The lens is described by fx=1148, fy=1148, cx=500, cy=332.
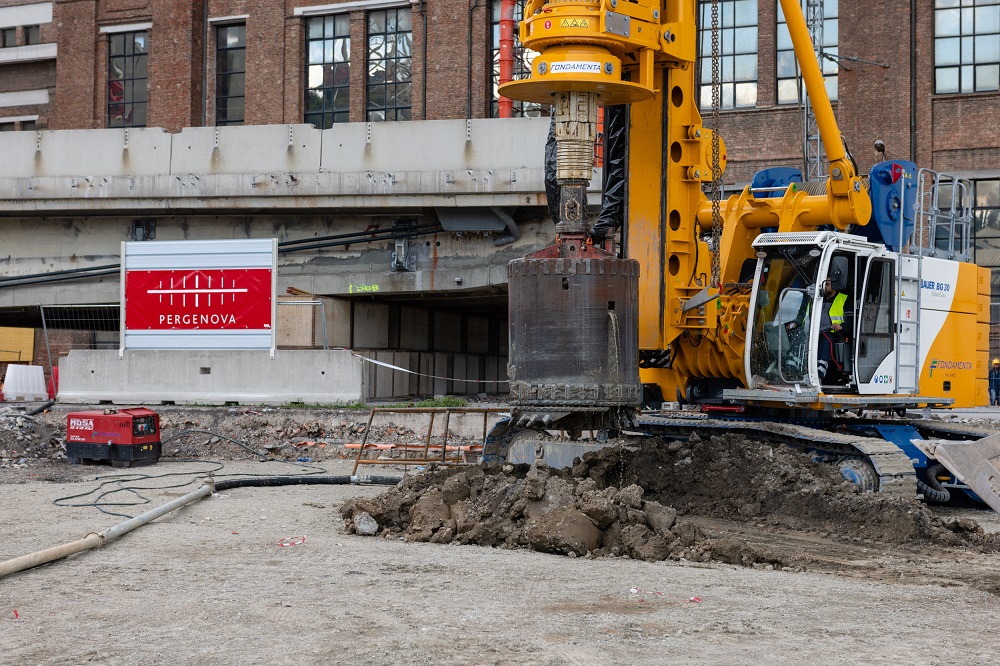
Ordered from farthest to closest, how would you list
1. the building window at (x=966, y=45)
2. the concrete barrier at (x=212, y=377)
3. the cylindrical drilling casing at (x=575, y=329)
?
the building window at (x=966, y=45)
the concrete barrier at (x=212, y=377)
the cylindrical drilling casing at (x=575, y=329)

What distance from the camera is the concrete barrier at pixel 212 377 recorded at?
20.4m

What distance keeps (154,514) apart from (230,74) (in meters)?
28.8

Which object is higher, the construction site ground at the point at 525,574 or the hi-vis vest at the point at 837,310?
the hi-vis vest at the point at 837,310

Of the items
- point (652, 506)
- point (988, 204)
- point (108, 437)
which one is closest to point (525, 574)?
point (652, 506)

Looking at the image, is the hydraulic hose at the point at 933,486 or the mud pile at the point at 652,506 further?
the hydraulic hose at the point at 933,486

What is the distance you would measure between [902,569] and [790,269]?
380 centimetres

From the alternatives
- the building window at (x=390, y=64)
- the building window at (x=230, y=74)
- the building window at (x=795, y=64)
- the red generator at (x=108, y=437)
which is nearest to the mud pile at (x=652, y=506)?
the red generator at (x=108, y=437)

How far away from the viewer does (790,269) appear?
11.8 metres

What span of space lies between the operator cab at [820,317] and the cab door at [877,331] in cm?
1

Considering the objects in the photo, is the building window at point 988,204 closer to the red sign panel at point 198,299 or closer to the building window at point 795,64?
the building window at point 795,64

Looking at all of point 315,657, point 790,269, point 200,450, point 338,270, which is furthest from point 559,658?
point 338,270

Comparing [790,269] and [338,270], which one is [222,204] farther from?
[790,269]

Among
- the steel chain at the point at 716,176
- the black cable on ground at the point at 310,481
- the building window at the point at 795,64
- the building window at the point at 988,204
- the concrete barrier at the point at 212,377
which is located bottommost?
the black cable on ground at the point at 310,481

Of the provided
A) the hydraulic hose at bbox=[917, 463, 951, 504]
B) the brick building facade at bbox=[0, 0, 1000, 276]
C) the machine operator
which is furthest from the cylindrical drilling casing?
the brick building facade at bbox=[0, 0, 1000, 276]
